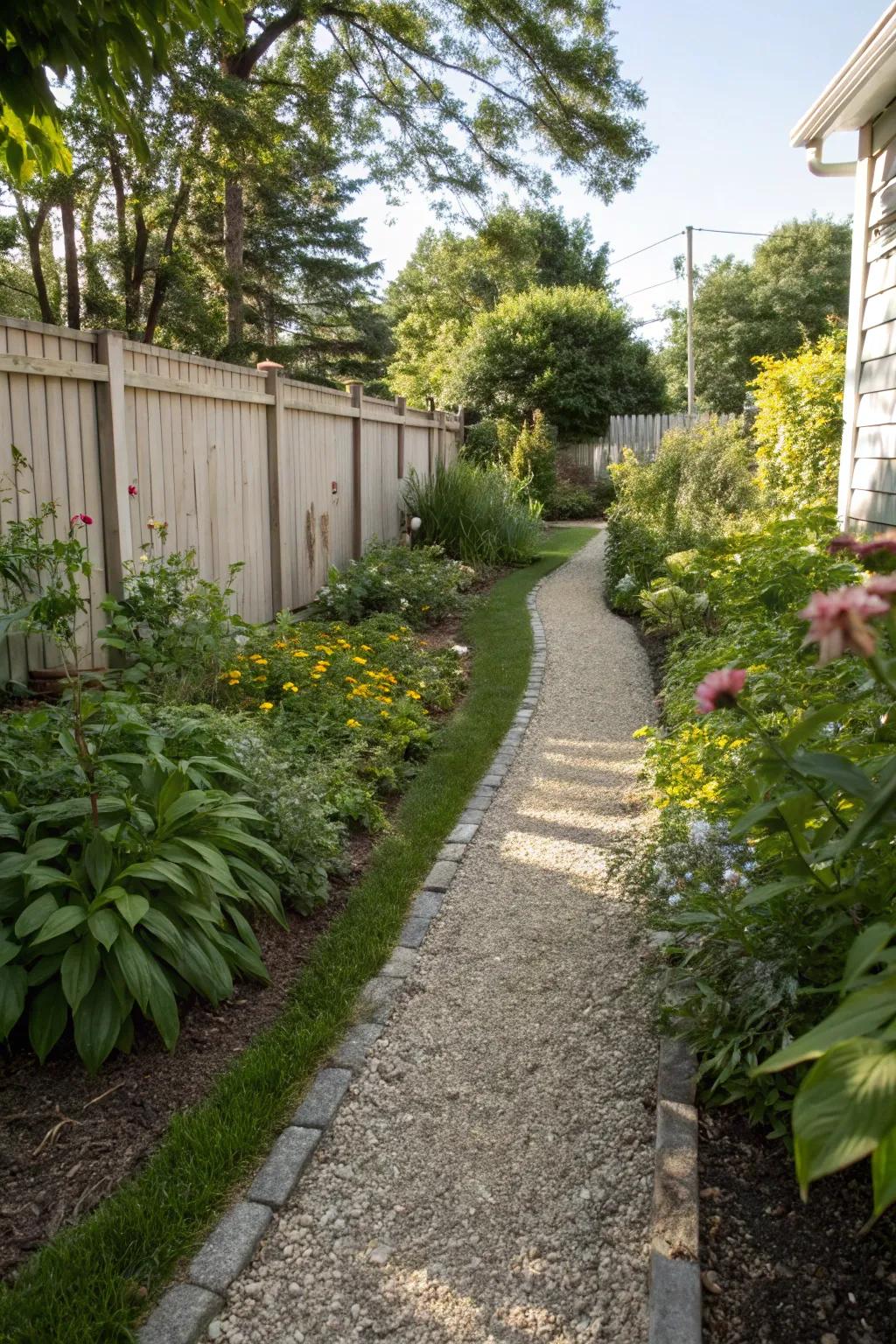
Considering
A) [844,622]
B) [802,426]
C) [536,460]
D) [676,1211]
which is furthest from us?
[536,460]

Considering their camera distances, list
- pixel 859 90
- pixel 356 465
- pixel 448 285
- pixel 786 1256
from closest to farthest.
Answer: pixel 786 1256
pixel 859 90
pixel 356 465
pixel 448 285

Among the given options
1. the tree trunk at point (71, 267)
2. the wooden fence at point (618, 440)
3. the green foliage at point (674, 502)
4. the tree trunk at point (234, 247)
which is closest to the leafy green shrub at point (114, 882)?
the green foliage at point (674, 502)

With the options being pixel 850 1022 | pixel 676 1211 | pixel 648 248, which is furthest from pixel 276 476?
pixel 648 248

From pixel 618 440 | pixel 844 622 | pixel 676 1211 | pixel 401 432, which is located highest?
pixel 618 440

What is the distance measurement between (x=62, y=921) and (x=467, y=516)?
29.8 ft

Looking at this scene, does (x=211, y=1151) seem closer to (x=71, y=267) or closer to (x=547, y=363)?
(x=71, y=267)

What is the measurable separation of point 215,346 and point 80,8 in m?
17.4

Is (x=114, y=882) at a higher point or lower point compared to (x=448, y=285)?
lower

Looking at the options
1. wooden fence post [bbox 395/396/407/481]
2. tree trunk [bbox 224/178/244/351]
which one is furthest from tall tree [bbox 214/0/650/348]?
wooden fence post [bbox 395/396/407/481]

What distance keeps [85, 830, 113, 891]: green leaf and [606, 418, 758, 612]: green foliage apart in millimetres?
6427

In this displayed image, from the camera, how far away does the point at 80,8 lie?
2012 mm

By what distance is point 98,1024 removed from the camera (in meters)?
2.24

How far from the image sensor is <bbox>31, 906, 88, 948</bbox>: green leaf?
7.18 feet

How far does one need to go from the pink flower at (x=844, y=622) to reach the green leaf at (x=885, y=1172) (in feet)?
1.52
